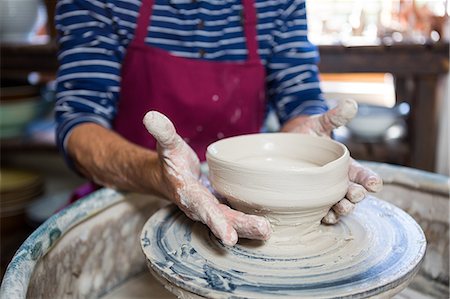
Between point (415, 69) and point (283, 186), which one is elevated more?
point (283, 186)

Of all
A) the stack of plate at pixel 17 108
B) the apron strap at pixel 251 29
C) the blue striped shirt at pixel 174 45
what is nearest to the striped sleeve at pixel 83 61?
the blue striped shirt at pixel 174 45

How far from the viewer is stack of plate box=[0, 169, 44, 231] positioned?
7.60ft

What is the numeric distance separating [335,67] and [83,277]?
1213 mm

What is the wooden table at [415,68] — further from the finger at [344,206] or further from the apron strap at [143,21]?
the finger at [344,206]

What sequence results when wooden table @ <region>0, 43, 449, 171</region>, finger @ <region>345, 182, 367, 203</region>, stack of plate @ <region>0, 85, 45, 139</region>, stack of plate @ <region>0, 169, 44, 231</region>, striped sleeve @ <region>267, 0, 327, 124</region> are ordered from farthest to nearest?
stack of plate @ <region>0, 169, 44, 231</region>, stack of plate @ <region>0, 85, 45, 139</region>, wooden table @ <region>0, 43, 449, 171</region>, striped sleeve @ <region>267, 0, 327, 124</region>, finger @ <region>345, 182, 367, 203</region>

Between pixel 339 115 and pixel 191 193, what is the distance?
1.01ft

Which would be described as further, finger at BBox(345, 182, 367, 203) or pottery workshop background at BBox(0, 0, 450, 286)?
pottery workshop background at BBox(0, 0, 450, 286)

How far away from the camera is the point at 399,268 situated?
700mm

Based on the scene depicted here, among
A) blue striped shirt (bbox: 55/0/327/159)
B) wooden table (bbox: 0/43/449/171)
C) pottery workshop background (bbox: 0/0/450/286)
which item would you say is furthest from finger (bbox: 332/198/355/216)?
wooden table (bbox: 0/43/449/171)

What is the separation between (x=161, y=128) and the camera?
730 millimetres

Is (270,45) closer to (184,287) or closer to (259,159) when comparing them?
(259,159)

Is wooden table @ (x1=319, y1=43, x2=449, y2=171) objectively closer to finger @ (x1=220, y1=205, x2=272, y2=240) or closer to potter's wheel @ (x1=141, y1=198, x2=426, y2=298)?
potter's wheel @ (x1=141, y1=198, x2=426, y2=298)

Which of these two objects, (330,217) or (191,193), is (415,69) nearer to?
(330,217)

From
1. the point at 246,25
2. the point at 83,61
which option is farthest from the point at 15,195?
the point at 246,25
